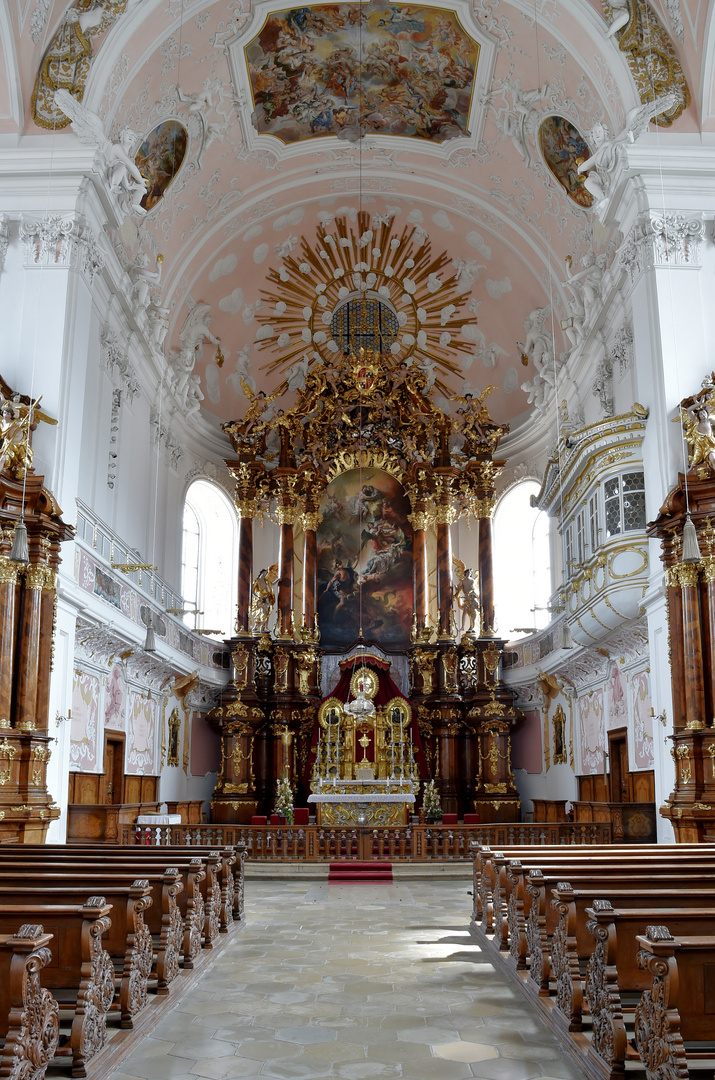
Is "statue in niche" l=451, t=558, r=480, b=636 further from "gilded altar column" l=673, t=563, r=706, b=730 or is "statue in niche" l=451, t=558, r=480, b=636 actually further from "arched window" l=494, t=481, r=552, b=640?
"gilded altar column" l=673, t=563, r=706, b=730

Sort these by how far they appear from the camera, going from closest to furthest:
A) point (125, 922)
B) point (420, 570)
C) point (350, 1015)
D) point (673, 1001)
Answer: point (673, 1001), point (125, 922), point (350, 1015), point (420, 570)

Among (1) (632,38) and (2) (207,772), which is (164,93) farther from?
(2) (207,772)

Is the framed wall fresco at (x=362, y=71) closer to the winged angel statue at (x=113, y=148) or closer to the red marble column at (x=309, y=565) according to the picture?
the winged angel statue at (x=113, y=148)

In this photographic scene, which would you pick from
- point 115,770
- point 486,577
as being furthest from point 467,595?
point 115,770

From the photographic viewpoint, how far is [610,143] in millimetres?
15539

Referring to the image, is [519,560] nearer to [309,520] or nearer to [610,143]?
[309,520]

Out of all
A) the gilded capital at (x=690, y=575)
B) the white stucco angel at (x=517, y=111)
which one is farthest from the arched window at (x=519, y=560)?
the gilded capital at (x=690, y=575)

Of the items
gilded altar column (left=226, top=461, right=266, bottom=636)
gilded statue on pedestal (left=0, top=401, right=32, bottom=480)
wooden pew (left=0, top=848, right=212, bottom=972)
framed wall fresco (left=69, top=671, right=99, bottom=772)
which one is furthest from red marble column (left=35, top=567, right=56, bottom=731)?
gilded altar column (left=226, top=461, right=266, bottom=636)

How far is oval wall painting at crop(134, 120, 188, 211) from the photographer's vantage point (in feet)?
59.5

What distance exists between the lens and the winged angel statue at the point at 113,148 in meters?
14.9

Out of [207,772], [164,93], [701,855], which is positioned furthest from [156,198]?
[701,855]

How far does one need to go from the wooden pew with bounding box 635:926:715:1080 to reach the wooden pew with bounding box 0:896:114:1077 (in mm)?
2857

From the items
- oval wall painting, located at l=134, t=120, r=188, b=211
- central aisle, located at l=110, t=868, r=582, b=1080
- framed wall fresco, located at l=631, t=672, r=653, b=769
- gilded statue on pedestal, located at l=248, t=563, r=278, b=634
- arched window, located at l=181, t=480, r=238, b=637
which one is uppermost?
oval wall painting, located at l=134, t=120, r=188, b=211

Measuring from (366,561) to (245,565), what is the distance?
316 cm
